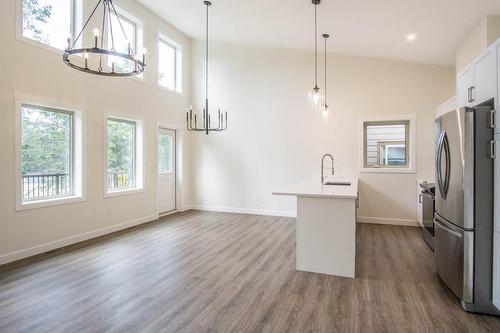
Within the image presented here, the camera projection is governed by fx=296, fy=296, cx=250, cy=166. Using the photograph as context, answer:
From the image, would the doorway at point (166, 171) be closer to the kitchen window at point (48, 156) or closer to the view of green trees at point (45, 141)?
the kitchen window at point (48, 156)

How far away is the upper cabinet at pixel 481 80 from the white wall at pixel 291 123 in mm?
2758

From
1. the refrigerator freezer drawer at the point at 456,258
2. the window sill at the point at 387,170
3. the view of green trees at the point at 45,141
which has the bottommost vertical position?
the refrigerator freezer drawer at the point at 456,258

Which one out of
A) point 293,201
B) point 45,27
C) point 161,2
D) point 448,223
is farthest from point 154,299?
point 161,2

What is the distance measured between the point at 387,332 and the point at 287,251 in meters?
2.10

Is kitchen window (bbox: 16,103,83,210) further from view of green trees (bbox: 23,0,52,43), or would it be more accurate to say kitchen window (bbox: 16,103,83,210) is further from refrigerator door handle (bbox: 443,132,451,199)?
refrigerator door handle (bbox: 443,132,451,199)

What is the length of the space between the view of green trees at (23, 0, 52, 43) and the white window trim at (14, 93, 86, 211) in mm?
907

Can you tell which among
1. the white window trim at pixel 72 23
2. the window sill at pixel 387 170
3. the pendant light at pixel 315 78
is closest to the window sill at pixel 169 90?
the white window trim at pixel 72 23

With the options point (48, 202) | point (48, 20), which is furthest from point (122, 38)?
point (48, 202)

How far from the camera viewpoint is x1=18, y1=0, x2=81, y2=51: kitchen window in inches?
159

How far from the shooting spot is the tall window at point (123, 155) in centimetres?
551

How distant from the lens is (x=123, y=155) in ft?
19.1

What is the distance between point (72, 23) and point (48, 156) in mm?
2136

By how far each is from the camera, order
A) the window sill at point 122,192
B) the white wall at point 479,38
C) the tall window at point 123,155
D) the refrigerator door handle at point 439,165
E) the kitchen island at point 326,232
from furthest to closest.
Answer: the tall window at point 123,155, the window sill at point 122,192, the white wall at point 479,38, the kitchen island at point 326,232, the refrigerator door handle at point 439,165

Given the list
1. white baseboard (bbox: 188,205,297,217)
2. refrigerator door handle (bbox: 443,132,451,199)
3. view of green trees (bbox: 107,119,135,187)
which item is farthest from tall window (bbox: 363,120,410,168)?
view of green trees (bbox: 107,119,135,187)
